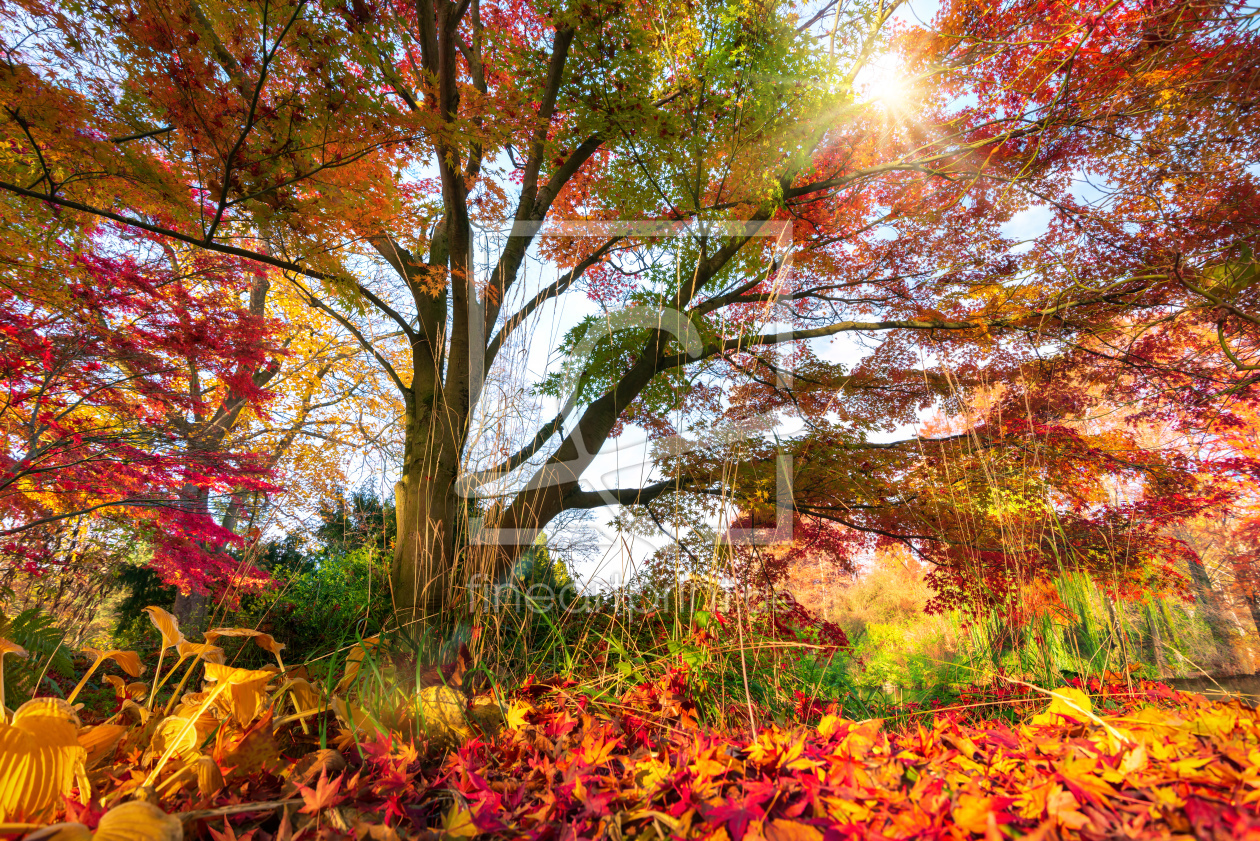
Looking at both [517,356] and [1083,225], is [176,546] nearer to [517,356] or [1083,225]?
[517,356]

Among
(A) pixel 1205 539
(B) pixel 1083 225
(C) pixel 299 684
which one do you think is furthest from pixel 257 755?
(A) pixel 1205 539

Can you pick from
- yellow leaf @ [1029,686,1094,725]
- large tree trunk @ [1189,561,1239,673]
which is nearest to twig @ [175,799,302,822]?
yellow leaf @ [1029,686,1094,725]

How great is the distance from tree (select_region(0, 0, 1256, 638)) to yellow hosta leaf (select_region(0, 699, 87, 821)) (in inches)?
39.7

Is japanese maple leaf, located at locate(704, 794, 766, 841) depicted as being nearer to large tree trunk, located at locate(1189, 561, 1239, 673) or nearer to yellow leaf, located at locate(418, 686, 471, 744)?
yellow leaf, located at locate(418, 686, 471, 744)

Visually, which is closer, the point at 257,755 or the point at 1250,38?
the point at 257,755

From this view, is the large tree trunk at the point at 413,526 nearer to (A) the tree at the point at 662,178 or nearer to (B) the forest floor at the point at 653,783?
(A) the tree at the point at 662,178

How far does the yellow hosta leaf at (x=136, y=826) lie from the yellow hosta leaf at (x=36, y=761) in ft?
0.87

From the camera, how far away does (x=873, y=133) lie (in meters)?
3.39

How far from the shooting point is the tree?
2.12 meters

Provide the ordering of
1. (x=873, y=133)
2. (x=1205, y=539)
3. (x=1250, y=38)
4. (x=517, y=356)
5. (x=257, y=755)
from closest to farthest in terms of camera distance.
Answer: (x=257, y=755) < (x=517, y=356) < (x=1250, y=38) < (x=873, y=133) < (x=1205, y=539)

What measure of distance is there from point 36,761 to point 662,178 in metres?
3.24

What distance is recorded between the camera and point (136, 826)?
51 centimetres

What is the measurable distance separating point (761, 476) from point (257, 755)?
9.09 feet

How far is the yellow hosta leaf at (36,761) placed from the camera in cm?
63
